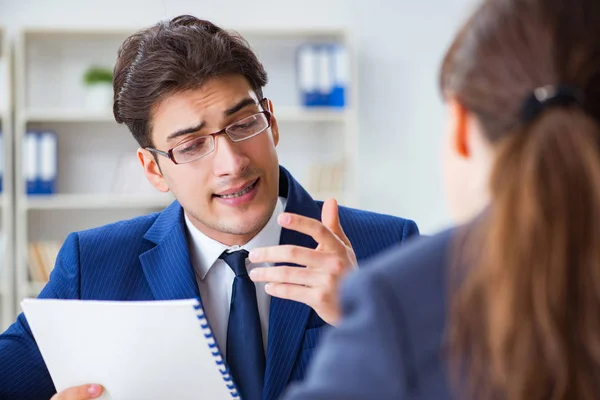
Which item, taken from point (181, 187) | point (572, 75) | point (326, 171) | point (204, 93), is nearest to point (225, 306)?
point (181, 187)

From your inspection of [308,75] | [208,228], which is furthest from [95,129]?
[208,228]

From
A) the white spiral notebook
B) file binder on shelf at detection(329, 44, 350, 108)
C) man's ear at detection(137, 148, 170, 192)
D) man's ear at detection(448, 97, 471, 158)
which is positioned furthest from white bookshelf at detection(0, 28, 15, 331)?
man's ear at detection(448, 97, 471, 158)

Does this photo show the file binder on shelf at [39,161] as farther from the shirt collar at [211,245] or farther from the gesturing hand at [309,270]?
the gesturing hand at [309,270]

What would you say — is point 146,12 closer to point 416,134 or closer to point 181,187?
point 416,134

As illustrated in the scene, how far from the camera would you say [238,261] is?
1699 millimetres

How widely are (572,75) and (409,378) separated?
0.30 m

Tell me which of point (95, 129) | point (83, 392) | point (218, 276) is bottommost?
point (83, 392)

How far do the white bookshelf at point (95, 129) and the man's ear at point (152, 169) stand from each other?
2.37 m

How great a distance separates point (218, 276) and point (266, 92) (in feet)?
9.68

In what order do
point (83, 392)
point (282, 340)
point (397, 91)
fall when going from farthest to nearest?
point (397, 91)
point (282, 340)
point (83, 392)

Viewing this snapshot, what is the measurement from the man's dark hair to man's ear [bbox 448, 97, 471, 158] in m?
1.02

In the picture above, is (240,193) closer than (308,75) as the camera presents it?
Yes

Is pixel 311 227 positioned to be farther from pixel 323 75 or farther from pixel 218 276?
pixel 323 75

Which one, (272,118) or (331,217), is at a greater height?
(272,118)
